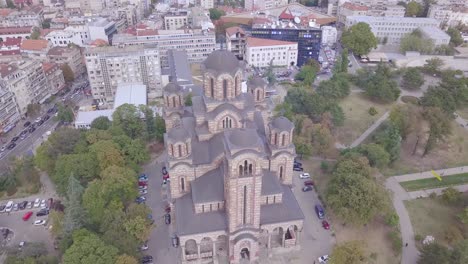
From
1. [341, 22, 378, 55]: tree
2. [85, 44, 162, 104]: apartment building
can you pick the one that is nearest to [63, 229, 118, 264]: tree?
[85, 44, 162, 104]: apartment building

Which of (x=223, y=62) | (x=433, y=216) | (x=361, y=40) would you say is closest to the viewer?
(x=223, y=62)

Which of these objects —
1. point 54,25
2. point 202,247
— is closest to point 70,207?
point 202,247

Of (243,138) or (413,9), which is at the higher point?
(243,138)

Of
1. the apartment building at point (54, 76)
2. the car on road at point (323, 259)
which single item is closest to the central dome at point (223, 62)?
the car on road at point (323, 259)

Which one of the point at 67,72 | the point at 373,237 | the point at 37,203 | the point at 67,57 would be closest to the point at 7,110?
the point at 67,72

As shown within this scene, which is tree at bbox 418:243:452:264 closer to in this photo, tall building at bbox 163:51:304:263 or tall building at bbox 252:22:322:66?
tall building at bbox 163:51:304:263

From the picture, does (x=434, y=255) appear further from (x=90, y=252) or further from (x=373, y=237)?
(x=90, y=252)

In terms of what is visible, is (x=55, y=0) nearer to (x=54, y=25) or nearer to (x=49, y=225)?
(x=54, y=25)
